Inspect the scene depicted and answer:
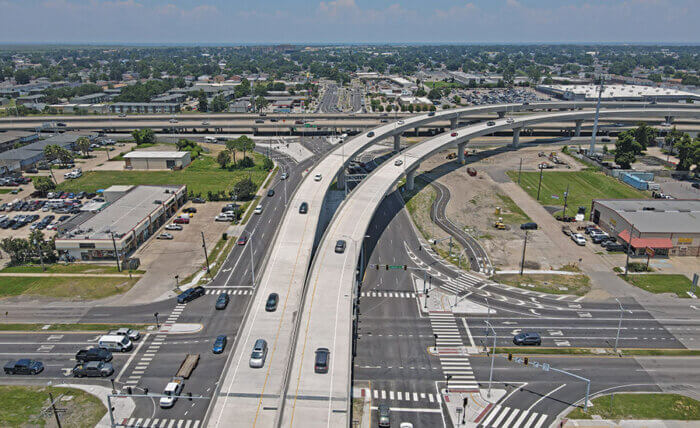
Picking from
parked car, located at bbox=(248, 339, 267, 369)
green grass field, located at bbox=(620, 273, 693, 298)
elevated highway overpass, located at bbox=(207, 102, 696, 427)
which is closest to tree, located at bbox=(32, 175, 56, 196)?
elevated highway overpass, located at bbox=(207, 102, 696, 427)

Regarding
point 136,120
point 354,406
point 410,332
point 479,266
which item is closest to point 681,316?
point 479,266

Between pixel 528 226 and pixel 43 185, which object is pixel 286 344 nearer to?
pixel 528 226

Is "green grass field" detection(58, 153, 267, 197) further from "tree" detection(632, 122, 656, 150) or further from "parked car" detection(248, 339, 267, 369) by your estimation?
"tree" detection(632, 122, 656, 150)

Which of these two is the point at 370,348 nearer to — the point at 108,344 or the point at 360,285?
the point at 360,285

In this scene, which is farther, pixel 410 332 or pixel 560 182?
pixel 560 182

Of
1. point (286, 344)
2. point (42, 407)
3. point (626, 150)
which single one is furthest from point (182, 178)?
point (626, 150)
